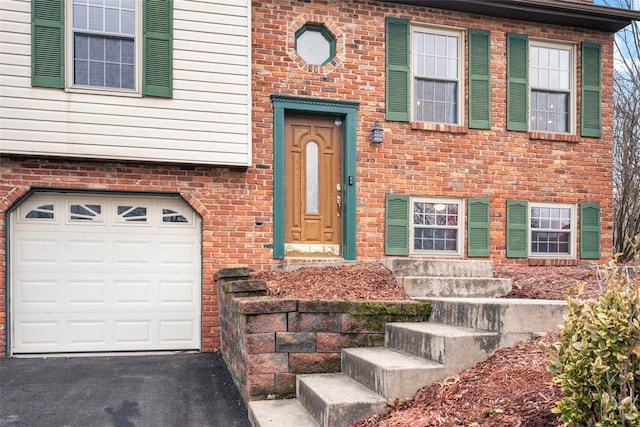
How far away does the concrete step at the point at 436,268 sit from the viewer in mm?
5289

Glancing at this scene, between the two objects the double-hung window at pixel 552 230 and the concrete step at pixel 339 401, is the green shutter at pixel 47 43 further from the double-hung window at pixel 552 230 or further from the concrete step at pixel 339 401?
the double-hung window at pixel 552 230

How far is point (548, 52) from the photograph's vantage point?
7965 millimetres

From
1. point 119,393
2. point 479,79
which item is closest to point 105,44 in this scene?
point 119,393

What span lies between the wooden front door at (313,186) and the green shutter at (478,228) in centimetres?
201

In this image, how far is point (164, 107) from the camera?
246 inches

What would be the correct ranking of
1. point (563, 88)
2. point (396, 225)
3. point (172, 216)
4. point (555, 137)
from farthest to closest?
point (563, 88) < point (555, 137) < point (396, 225) < point (172, 216)

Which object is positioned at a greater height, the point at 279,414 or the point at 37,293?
the point at 37,293

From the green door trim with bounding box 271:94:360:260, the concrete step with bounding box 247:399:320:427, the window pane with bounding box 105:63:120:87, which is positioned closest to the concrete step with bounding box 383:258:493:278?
the green door trim with bounding box 271:94:360:260

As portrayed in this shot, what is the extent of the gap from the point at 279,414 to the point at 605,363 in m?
2.41

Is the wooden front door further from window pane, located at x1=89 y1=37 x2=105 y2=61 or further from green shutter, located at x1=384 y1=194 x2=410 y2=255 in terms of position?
window pane, located at x1=89 y1=37 x2=105 y2=61

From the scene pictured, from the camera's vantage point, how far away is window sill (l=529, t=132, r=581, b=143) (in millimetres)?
7738

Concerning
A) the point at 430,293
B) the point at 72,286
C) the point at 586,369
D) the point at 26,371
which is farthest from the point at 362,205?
the point at 586,369

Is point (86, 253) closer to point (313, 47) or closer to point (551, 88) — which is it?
point (313, 47)

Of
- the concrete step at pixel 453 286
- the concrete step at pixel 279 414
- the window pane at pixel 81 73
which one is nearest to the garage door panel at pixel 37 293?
the window pane at pixel 81 73
